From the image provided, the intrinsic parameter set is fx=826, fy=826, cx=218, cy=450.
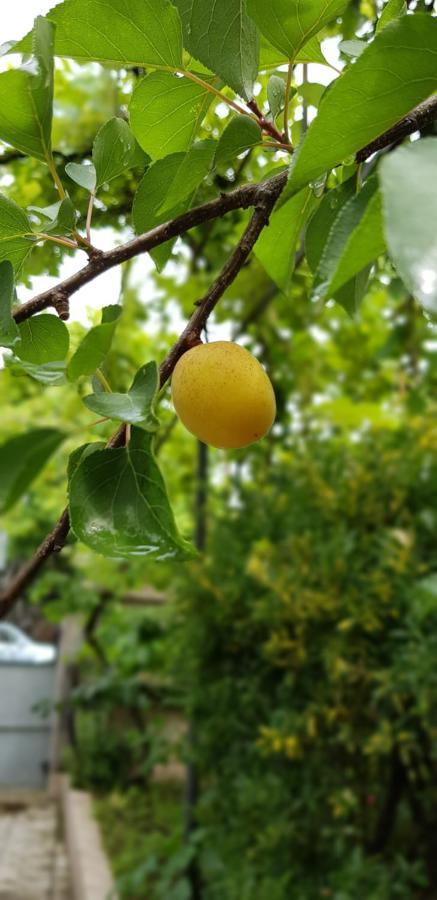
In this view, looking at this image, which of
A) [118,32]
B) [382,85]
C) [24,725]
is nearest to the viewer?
[382,85]

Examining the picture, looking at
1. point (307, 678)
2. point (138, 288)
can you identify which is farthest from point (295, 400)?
point (307, 678)

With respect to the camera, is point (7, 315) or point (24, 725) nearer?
point (7, 315)

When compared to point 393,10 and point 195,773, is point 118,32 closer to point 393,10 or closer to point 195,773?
point 393,10

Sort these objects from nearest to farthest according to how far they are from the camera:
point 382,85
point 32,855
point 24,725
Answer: point 382,85 < point 32,855 < point 24,725

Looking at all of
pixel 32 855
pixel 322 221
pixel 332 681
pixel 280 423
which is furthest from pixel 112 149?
pixel 32 855

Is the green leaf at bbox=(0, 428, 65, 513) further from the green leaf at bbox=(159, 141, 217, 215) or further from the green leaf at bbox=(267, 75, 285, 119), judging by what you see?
the green leaf at bbox=(267, 75, 285, 119)

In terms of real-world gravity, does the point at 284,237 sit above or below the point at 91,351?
above

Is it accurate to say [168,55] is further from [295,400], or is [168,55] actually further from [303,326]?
[295,400]

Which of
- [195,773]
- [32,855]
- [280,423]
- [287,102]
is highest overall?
[280,423]
